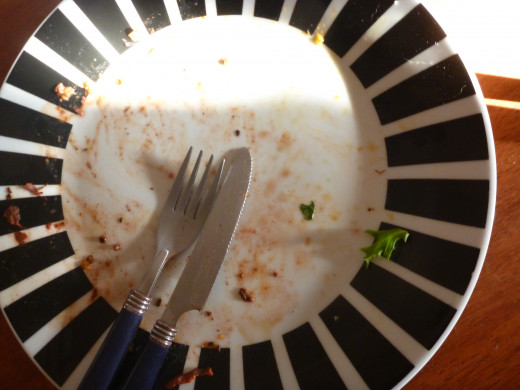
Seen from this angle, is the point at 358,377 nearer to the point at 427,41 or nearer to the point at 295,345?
the point at 295,345

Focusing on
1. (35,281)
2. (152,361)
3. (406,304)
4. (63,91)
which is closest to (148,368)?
(152,361)

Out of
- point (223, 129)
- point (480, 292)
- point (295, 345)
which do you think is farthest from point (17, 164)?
point (480, 292)

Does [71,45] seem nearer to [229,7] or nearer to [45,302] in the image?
[229,7]

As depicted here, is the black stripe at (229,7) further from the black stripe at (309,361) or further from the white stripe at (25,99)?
the black stripe at (309,361)

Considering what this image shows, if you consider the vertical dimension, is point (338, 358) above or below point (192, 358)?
above

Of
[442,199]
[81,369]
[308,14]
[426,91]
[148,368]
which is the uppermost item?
[308,14]

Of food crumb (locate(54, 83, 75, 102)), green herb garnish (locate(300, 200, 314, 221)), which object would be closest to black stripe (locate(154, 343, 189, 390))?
green herb garnish (locate(300, 200, 314, 221))

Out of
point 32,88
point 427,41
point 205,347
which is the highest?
point 427,41
